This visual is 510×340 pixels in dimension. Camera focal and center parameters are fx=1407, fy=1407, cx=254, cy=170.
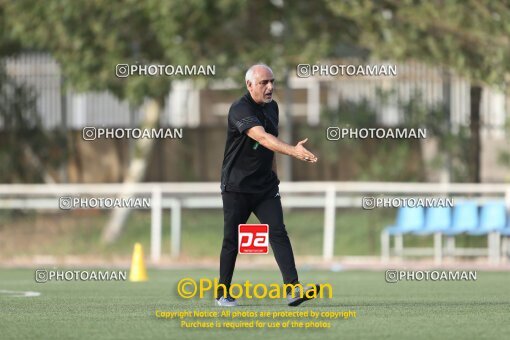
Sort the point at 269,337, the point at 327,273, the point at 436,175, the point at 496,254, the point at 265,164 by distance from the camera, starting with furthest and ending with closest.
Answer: the point at 436,175, the point at 496,254, the point at 327,273, the point at 265,164, the point at 269,337

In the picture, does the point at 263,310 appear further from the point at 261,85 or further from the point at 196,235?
the point at 196,235

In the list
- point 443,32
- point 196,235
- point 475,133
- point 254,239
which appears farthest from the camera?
point 475,133

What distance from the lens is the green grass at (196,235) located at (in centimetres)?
2531

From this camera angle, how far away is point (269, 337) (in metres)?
9.59

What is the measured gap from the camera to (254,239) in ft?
38.0

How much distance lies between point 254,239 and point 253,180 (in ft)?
1.84

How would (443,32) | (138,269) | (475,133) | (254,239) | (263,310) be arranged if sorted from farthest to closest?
(475,133) < (443,32) < (138,269) < (263,310) < (254,239)

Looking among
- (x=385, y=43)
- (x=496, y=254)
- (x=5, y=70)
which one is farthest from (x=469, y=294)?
(x=5, y=70)

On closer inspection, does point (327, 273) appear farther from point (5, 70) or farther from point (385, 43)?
point (5, 70)

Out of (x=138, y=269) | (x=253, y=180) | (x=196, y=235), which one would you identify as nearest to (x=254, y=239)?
(x=253, y=180)

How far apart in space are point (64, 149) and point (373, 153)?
6.71 meters

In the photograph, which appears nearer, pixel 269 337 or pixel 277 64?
pixel 269 337

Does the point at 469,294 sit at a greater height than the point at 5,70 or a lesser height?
lesser

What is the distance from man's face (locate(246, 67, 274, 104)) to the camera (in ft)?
38.0
